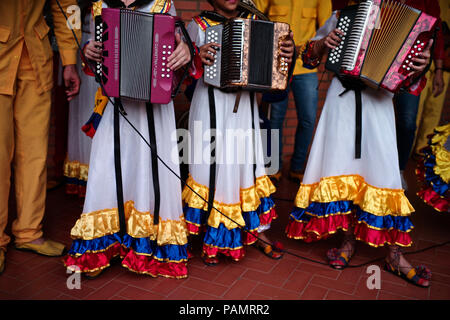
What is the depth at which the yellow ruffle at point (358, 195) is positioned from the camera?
269 centimetres

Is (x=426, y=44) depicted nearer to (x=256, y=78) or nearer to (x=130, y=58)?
(x=256, y=78)

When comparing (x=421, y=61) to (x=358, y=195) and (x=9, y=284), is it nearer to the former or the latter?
(x=358, y=195)

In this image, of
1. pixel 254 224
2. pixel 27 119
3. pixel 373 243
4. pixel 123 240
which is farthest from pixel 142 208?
pixel 373 243

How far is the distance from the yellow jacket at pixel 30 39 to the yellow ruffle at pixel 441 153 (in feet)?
9.88

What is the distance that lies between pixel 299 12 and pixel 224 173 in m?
2.34

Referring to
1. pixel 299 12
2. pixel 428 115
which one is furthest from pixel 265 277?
pixel 428 115

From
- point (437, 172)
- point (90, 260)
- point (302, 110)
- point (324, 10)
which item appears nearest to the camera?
point (90, 260)

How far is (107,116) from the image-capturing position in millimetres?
2562

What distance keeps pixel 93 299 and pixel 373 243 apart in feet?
6.10

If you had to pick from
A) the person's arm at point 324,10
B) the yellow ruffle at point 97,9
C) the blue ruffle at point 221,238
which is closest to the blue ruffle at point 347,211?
→ the blue ruffle at point 221,238

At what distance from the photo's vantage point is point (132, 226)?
2604mm

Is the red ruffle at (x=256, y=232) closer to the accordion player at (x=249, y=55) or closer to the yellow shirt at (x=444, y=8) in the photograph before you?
the accordion player at (x=249, y=55)

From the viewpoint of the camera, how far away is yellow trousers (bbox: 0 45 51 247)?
270cm

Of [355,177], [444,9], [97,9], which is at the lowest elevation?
[355,177]
